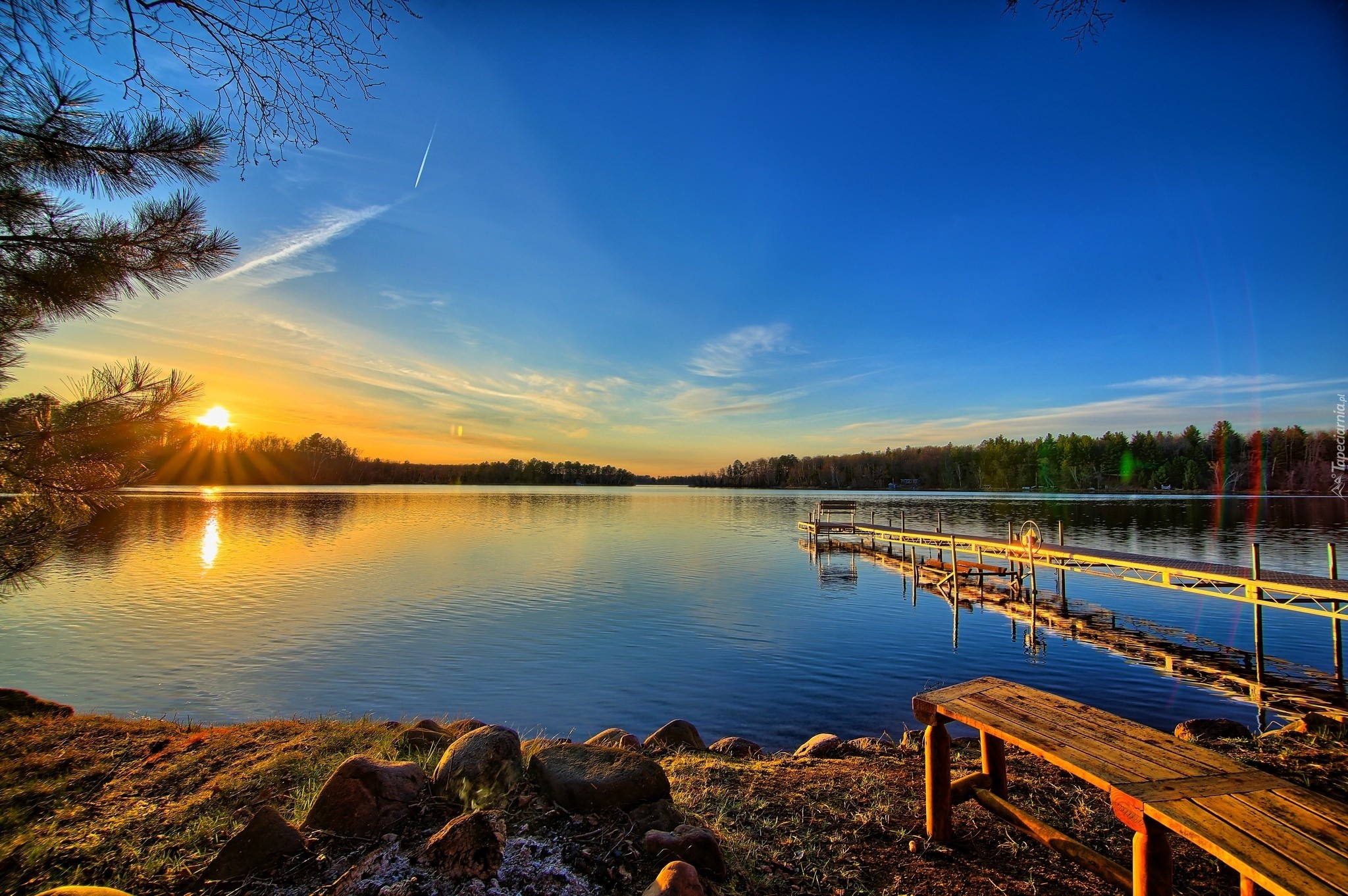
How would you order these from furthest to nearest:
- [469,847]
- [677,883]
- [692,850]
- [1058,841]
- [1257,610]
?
[1257,610]
[1058,841]
[692,850]
[469,847]
[677,883]

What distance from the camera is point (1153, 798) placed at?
2.89 metres

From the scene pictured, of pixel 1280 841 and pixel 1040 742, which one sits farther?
pixel 1040 742

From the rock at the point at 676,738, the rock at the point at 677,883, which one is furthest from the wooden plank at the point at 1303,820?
the rock at the point at 676,738

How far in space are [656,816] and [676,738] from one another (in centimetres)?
418

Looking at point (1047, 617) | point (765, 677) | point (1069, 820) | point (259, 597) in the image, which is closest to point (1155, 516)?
point (1047, 617)

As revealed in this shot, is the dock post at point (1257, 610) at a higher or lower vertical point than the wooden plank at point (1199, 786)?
lower

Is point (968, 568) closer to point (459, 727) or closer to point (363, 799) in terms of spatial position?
point (459, 727)

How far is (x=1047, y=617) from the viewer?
18750 mm

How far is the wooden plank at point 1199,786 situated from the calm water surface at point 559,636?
22.0 feet

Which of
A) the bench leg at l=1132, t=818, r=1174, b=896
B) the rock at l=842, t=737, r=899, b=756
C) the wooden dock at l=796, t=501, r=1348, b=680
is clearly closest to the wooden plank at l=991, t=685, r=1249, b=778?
the bench leg at l=1132, t=818, r=1174, b=896

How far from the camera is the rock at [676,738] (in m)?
7.96

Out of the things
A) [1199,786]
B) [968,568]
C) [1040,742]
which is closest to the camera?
[1199,786]

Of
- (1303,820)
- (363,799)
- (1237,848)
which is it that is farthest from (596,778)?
(1303,820)

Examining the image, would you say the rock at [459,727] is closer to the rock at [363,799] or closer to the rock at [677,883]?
the rock at [363,799]
